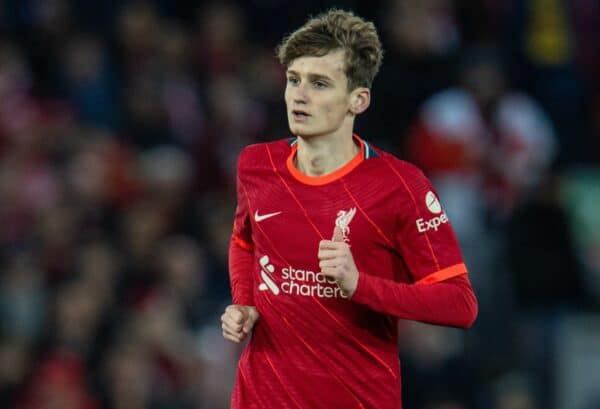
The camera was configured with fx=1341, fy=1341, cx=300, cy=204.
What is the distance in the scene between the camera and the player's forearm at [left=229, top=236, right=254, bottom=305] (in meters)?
5.21

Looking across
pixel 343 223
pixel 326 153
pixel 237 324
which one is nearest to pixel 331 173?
pixel 326 153

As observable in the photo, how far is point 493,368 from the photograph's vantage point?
361 inches

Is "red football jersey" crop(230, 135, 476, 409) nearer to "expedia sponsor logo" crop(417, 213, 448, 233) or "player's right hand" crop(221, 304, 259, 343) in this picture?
"expedia sponsor logo" crop(417, 213, 448, 233)

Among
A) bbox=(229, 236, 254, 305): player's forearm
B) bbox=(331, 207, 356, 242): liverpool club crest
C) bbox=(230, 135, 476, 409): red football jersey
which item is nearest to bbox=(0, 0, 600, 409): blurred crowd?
Answer: bbox=(229, 236, 254, 305): player's forearm

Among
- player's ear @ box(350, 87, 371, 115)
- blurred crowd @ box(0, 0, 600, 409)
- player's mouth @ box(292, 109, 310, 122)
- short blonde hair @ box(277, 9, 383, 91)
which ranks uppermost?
short blonde hair @ box(277, 9, 383, 91)

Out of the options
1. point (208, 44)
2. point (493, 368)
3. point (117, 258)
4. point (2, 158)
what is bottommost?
point (493, 368)

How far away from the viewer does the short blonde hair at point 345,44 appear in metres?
4.88

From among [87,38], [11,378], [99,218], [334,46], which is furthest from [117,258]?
[334,46]

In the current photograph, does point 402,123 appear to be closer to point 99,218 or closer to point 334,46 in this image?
point 99,218

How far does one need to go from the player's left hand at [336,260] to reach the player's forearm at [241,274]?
0.69 metres

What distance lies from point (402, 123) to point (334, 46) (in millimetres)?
5302

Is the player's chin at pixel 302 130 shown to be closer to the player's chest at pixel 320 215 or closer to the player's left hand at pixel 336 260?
the player's chest at pixel 320 215

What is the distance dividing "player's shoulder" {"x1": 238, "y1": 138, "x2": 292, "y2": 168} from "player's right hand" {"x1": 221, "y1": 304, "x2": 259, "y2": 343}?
59cm

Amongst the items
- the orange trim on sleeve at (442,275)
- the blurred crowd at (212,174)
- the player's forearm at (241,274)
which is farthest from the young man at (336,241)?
the blurred crowd at (212,174)
